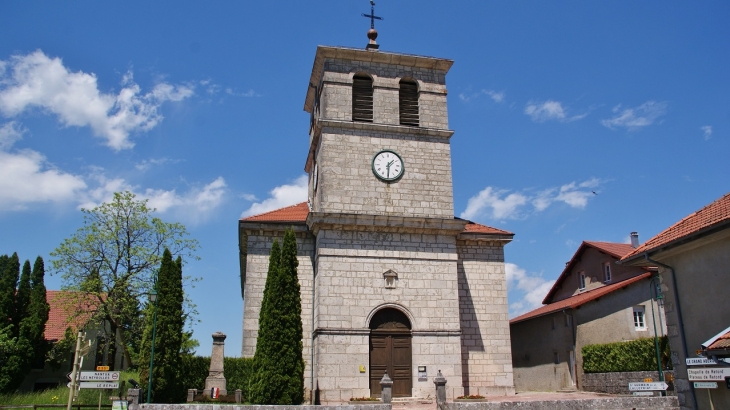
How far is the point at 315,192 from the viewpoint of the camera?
23250 mm

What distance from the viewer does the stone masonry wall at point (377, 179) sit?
2112 centimetres

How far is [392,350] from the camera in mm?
19812

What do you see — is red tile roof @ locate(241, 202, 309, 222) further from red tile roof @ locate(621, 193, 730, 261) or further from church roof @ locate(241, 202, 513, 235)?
red tile roof @ locate(621, 193, 730, 261)

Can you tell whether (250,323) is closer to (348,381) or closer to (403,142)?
(348,381)

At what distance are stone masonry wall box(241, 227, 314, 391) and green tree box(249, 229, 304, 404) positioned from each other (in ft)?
9.68

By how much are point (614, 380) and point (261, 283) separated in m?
14.3

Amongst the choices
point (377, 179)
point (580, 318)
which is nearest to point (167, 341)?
point (377, 179)

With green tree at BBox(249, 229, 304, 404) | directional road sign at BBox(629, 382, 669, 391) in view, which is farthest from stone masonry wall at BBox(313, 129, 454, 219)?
directional road sign at BBox(629, 382, 669, 391)

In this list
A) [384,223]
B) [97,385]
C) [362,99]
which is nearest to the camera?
[97,385]

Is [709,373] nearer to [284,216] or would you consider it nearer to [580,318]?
[284,216]

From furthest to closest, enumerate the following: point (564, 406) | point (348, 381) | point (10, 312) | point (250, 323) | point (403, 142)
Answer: point (10, 312)
point (403, 142)
point (250, 323)
point (348, 381)
point (564, 406)

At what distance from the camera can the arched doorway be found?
19467mm

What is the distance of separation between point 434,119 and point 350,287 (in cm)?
756


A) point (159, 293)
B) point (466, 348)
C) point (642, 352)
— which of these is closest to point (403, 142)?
point (466, 348)
